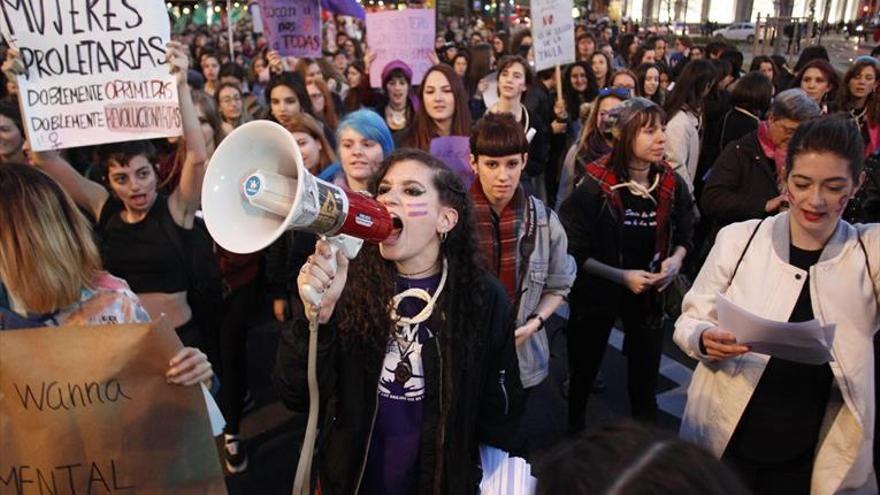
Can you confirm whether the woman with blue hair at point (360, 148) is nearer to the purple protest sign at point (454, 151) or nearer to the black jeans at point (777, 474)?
the purple protest sign at point (454, 151)

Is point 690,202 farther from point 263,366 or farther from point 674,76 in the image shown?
point 674,76

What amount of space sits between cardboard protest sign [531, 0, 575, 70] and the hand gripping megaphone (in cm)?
532

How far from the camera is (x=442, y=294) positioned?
1.88 meters

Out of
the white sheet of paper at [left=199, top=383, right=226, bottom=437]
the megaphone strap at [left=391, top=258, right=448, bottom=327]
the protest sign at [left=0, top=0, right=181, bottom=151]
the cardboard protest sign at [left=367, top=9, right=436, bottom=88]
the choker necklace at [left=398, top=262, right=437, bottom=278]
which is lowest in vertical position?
the white sheet of paper at [left=199, top=383, right=226, bottom=437]

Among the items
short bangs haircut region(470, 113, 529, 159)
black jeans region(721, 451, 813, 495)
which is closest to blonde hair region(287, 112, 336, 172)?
short bangs haircut region(470, 113, 529, 159)

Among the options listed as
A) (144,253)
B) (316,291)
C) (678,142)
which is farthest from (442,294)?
(678,142)

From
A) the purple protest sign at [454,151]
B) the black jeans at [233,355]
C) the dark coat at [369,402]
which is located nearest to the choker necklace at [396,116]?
the purple protest sign at [454,151]

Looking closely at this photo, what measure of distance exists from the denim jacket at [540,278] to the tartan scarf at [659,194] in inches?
17.0

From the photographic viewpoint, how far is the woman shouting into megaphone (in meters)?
1.80

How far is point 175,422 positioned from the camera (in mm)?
Result: 1671

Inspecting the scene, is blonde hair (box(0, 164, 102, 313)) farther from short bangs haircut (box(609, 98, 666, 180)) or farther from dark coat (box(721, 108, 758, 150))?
dark coat (box(721, 108, 758, 150))

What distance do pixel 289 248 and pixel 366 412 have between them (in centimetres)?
132

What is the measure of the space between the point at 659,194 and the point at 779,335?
1.44 metres

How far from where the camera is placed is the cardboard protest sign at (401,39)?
5.86m
